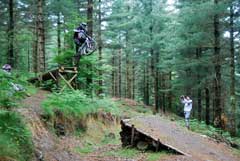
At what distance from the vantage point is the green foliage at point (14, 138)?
19.4 feet

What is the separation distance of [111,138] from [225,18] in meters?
11.0

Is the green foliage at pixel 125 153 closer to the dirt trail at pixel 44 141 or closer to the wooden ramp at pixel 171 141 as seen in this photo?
the wooden ramp at pixel 171 141

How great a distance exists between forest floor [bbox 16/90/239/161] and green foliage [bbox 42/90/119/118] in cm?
37

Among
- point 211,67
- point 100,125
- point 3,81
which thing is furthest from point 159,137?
point 211,67

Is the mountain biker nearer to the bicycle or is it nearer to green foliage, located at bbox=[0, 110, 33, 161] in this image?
the bicycle

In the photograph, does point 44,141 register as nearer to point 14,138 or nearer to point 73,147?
point 73,147

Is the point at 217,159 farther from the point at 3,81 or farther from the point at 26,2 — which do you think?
the point at 26,2

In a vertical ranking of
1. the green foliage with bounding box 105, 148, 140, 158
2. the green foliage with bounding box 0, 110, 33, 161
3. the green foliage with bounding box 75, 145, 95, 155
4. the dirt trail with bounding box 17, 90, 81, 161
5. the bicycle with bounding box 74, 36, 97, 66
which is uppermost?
the bicycle with bounding box 74, 36, 97, 66

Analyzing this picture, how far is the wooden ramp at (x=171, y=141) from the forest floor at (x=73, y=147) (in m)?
0.10

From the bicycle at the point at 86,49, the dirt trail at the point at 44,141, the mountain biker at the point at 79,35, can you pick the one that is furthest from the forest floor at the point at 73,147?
the mountain biker at the point at 79,35

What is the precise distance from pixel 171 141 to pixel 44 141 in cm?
495

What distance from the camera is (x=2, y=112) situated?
6.58 metres

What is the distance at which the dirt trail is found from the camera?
27.4 feet

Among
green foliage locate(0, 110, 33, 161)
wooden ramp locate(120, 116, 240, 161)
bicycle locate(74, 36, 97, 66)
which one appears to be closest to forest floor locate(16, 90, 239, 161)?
wooden ramp locate(120, 116, 240, 161)
